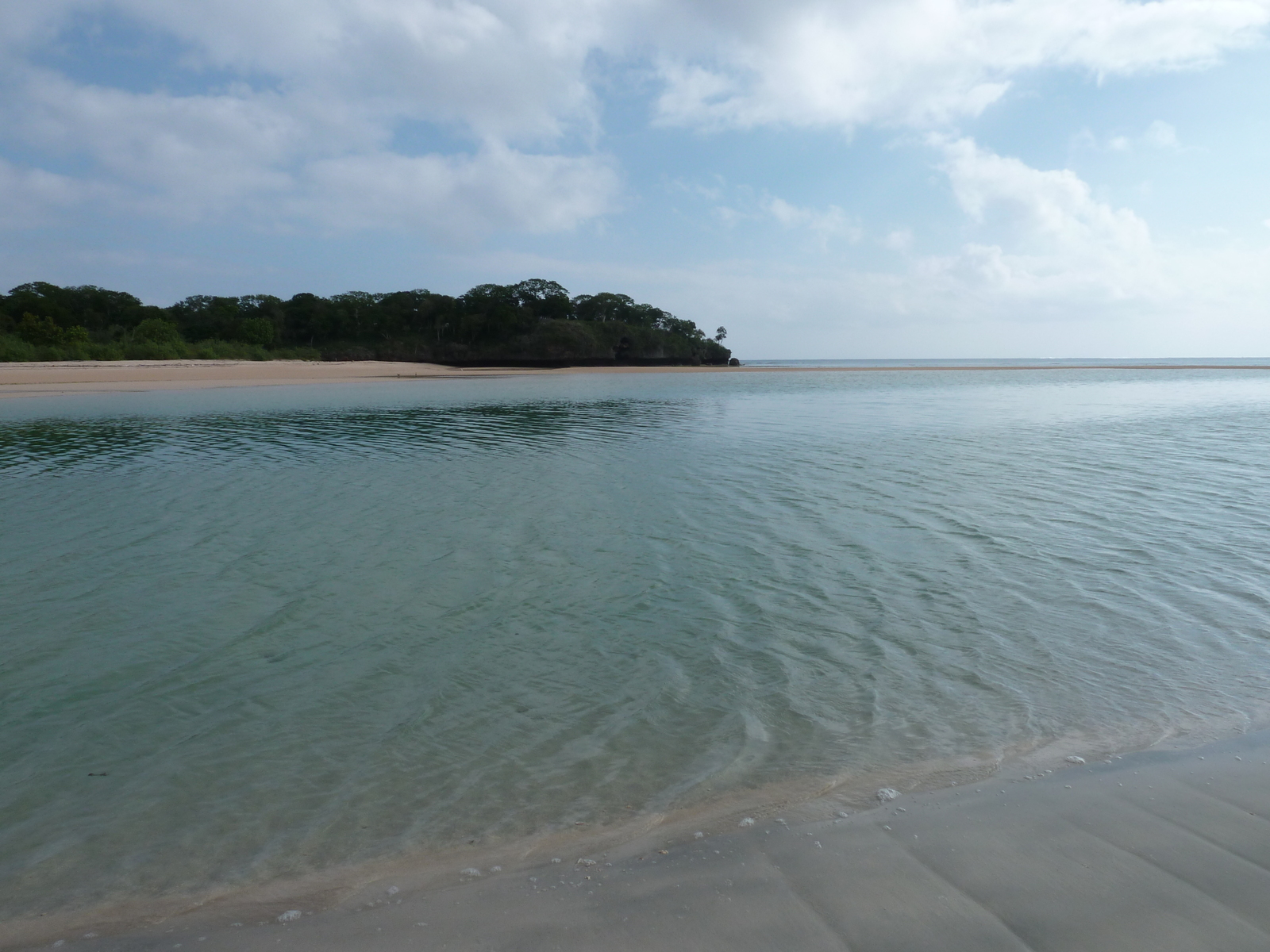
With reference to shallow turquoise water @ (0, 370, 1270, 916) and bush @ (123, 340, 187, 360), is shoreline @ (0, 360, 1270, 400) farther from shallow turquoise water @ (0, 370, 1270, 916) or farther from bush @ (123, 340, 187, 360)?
shallow turquoise water @ (0, 370, 1270, 916)

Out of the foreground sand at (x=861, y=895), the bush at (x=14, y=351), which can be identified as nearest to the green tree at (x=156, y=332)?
the bush at (x=14, y=351)

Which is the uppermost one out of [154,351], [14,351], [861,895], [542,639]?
[154,351]

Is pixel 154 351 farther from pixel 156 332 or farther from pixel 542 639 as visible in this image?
pixel 542 639

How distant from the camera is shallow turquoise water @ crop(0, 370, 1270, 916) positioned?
340cm

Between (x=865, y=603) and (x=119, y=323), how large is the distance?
344 feet

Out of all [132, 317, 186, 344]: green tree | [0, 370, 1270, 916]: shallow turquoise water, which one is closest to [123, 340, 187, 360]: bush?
[132, 317, 186, 344]: green tree

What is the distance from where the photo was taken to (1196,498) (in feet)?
32.1

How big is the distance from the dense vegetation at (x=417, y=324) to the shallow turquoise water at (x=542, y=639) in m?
77.5

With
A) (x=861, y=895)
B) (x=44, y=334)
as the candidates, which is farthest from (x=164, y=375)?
(x=861, y=895)

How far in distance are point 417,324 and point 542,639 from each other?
351 feet

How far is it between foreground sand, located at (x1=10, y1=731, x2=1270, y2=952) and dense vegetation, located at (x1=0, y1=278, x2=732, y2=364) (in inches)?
3302

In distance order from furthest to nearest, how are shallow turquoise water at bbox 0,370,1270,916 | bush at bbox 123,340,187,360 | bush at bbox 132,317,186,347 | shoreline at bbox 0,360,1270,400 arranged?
1. bush at bbox 132,317,186,347
2. bush at bbox 123,340,187,360
3. shoreline at bbox 0,360,1270,400
4. shallow turquoise water at bbox 0,370,1270,916

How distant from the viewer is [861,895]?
102 inches

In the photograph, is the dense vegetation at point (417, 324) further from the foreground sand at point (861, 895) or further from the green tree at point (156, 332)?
the foreground sand at point (861, 895)
